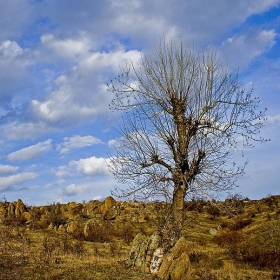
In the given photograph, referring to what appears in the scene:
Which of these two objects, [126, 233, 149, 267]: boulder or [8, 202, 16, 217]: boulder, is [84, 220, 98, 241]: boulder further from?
[126, 233, 149, 267]: boulder

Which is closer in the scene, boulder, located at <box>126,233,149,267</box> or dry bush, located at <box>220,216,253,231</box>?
boulder, located at <box>126,233,149,267</box>

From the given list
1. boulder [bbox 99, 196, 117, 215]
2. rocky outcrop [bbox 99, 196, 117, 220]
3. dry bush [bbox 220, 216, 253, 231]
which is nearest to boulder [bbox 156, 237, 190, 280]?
dry bush [bbox 220, 216, 253, 231]

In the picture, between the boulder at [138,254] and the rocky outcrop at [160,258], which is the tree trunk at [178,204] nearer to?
the rocky outcrop at [160,258]

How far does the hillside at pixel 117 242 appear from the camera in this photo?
12367mm

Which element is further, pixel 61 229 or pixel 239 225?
pixel 239 225

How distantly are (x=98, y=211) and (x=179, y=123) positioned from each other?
27.3m

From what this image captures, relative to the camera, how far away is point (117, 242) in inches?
966

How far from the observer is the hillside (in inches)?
487

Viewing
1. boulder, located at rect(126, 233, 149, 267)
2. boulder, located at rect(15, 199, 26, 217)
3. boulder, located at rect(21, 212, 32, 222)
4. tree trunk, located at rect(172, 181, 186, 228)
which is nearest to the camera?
tree trunk, located at rect(172, 181, 186, 228)

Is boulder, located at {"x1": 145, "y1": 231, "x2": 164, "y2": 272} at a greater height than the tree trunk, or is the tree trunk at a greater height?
the tree trunk

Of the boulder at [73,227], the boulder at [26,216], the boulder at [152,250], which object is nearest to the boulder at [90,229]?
the boulder at [73,227]

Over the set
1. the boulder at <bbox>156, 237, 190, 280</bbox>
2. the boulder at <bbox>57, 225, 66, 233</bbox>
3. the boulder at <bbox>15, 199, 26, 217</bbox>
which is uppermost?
the boulder at <bbox>15, 199, 26, 217</bbox>

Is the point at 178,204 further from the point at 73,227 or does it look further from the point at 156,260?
the point at 73,227

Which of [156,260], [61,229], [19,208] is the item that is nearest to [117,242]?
[61,229]
